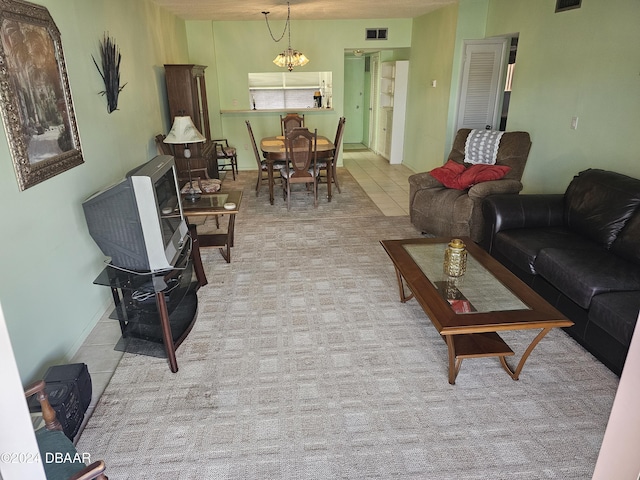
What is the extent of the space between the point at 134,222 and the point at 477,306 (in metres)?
1.90

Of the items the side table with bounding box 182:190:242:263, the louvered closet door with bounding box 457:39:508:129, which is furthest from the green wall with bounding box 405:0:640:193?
the side table with bounding box 182:190:242:263

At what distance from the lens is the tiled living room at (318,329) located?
5.91 feet

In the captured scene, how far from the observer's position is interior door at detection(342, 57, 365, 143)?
9.95 metres

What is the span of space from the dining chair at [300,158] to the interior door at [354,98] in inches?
205

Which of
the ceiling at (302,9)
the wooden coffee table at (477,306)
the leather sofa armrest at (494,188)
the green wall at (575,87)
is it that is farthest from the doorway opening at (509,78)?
the wooden coffee table at (477,306)

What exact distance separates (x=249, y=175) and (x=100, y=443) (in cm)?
569

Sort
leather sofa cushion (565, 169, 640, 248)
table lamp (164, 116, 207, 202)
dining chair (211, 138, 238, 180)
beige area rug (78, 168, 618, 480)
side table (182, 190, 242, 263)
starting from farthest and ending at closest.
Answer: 1. dining chair (211, 138, 238, 180)
2. table lamp (164, 116, 207, 202)
3. side table (182, 190, 242, 263)
4. leather sofa cushion (565, 169, 640, 248)
5. beige area rug (78, 168, 618, 480)

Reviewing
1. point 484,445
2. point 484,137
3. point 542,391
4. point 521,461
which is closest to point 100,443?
point 484,445

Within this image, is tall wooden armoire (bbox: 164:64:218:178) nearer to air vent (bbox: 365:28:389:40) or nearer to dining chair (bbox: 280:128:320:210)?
dining chair (bbox: 280:128:320:210)

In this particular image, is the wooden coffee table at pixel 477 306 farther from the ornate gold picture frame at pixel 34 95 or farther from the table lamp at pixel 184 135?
the ornate gold picture frame at pixel 34 95

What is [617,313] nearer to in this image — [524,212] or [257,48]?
[524,212]

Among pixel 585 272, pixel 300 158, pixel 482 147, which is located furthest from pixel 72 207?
pixel 482 147

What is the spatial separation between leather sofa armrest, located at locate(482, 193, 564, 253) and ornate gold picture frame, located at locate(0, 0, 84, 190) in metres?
2.99

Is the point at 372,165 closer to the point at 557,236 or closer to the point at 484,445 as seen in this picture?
the point at 557,236
